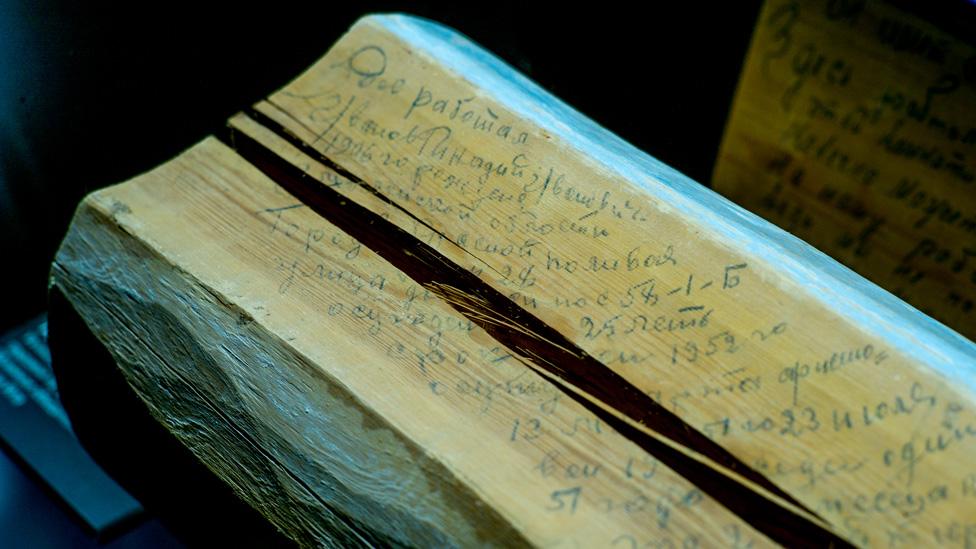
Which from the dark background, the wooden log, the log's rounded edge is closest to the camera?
the wooden log

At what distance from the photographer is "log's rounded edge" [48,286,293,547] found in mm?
1138

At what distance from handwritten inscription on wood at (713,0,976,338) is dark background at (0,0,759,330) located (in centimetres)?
9

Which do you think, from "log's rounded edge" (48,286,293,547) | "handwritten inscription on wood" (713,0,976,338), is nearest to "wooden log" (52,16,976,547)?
"log's rounded edge" (48,286,293,547)

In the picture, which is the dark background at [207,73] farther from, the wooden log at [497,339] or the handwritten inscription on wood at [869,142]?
the wooden log at [497,339]

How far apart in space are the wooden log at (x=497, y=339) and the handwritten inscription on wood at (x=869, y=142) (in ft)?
1.36

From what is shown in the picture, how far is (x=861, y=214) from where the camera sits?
1.50 metres

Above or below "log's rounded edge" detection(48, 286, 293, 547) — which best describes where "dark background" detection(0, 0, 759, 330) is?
above

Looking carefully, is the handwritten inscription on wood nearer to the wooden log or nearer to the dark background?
the dark background

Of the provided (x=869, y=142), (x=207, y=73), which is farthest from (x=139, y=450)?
(x=869, y=142)

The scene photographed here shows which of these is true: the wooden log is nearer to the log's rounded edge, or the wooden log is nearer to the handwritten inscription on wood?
the log's rounded edge

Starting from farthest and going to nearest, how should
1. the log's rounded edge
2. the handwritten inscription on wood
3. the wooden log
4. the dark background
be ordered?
the dark background
the handwritten inscription on wood
the log's rounded edge
the wooden log

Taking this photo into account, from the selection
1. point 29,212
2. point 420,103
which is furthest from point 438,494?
point 29,212

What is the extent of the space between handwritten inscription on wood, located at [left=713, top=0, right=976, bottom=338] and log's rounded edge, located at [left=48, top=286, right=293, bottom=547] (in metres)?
1.11

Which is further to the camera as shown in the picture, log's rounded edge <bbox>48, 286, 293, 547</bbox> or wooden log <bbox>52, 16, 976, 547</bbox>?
log's rounded edge <bbox>48, 286, 293, 547</bbox>
